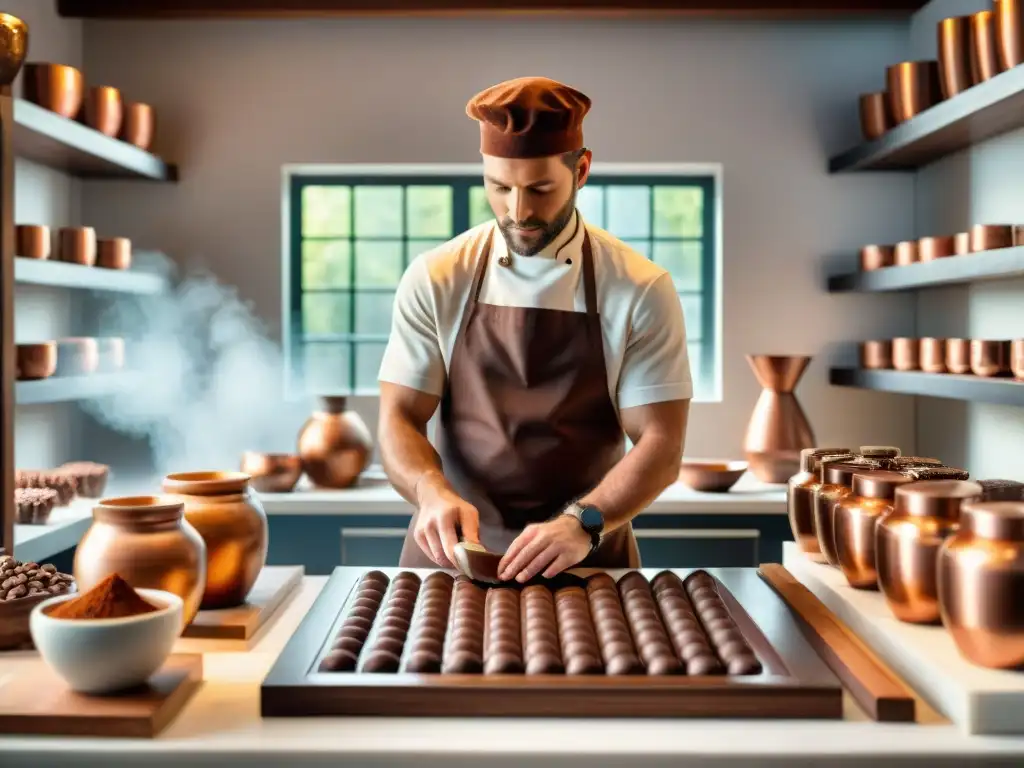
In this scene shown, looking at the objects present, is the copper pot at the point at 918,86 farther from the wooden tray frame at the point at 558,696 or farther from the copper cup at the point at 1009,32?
the wooden tray frame at the point at 558,696

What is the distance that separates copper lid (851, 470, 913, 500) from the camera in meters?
1.50

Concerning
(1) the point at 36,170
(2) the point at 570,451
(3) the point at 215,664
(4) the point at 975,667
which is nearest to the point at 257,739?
(3) the point at 215,664

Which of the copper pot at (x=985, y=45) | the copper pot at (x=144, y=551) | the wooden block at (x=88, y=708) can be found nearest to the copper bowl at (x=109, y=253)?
the copper pot at (x=144, y=551)

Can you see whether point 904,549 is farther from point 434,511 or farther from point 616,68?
point 616,68

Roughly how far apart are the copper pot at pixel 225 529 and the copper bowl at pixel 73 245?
6.93 ft

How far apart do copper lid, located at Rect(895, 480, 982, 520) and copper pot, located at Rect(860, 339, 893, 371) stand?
2414 millimetres

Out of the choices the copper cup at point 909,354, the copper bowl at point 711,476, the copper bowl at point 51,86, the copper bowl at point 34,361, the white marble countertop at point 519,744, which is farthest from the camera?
the copper bowl at point 711,476

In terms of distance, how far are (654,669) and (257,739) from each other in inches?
17.8

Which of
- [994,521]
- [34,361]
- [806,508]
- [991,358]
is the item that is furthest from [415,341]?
[991,358]

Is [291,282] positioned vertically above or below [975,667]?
above

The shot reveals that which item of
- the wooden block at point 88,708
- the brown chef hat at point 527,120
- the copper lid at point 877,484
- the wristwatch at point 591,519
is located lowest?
the wooden block at point 88,708

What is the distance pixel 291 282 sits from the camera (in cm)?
430

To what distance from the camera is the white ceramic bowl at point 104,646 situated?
114 centimetres

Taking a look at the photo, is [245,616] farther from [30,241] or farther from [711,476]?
[711,476]
